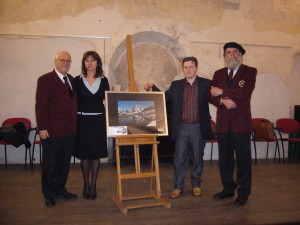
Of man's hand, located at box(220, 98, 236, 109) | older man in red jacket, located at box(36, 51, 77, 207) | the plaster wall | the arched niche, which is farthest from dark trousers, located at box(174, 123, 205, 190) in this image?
the arched niche

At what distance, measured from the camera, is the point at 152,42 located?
22.2 feet

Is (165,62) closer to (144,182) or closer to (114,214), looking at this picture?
(144,182)

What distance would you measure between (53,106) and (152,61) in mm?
3632

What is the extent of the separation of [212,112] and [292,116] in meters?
2.22

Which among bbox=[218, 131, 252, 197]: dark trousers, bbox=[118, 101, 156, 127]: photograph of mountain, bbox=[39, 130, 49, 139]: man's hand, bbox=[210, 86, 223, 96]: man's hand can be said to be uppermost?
bbox=[210, 86, 223, 96]: man's hand

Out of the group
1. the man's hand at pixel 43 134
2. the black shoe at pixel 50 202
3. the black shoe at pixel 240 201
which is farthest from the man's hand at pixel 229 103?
the black shoe at pixel 50 202

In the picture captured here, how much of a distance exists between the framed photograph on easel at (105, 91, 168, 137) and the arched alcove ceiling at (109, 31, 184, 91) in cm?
300

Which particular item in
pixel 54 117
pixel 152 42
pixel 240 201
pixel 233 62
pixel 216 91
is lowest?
pixel 240 201

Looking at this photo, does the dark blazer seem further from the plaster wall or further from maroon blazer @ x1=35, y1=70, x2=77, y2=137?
the plaster wall

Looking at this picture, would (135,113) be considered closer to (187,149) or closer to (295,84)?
(187,149)

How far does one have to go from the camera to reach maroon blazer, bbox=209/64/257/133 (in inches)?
137

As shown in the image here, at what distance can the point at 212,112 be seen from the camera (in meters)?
6.83

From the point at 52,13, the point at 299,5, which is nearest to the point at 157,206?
the point at 52,13

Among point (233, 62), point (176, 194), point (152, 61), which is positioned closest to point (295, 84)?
point (152, 61)
